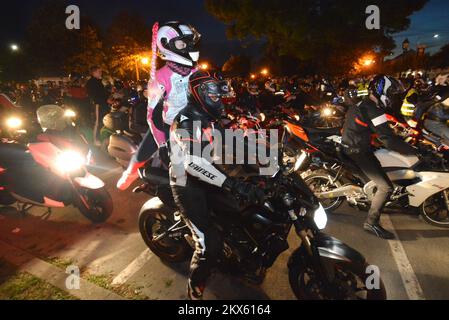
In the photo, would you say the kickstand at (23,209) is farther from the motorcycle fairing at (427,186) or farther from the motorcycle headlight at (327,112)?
the motorcycle headlight at (327,112)

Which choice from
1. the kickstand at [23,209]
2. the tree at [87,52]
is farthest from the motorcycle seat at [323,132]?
the tree at [87,52]

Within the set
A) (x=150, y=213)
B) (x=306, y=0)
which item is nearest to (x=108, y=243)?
(x=150, y=213)

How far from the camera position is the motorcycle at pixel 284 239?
2.53 meters

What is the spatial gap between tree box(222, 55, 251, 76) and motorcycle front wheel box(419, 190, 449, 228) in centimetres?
5022

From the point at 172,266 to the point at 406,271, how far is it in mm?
2840

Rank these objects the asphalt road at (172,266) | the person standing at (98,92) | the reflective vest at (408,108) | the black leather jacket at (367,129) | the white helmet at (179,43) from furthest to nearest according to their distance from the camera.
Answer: the person standing at (98,92)
the reflective vest at (408,108)
the white helmet at (179,43)
the black leather jacket at (367,129)
the asphalt road at (172,266)

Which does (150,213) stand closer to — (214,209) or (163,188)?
(163,188)

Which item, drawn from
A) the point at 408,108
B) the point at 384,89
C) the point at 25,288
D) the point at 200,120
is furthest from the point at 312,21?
the point at 25,288

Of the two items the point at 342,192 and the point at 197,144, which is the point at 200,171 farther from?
the point at 342,192

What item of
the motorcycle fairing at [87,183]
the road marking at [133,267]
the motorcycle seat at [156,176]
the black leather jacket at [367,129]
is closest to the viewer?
the motorcycle seat at [156,176]

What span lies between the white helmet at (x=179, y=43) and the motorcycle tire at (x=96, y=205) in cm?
235

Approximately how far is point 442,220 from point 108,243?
4986 mm

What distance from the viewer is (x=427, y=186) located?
415cm

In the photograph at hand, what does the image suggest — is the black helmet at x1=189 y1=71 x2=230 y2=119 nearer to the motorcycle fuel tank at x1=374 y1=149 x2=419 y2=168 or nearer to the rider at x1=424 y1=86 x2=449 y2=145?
the motorcycle fuel tank at x1=374 y1=149 x2=419 y2=168
